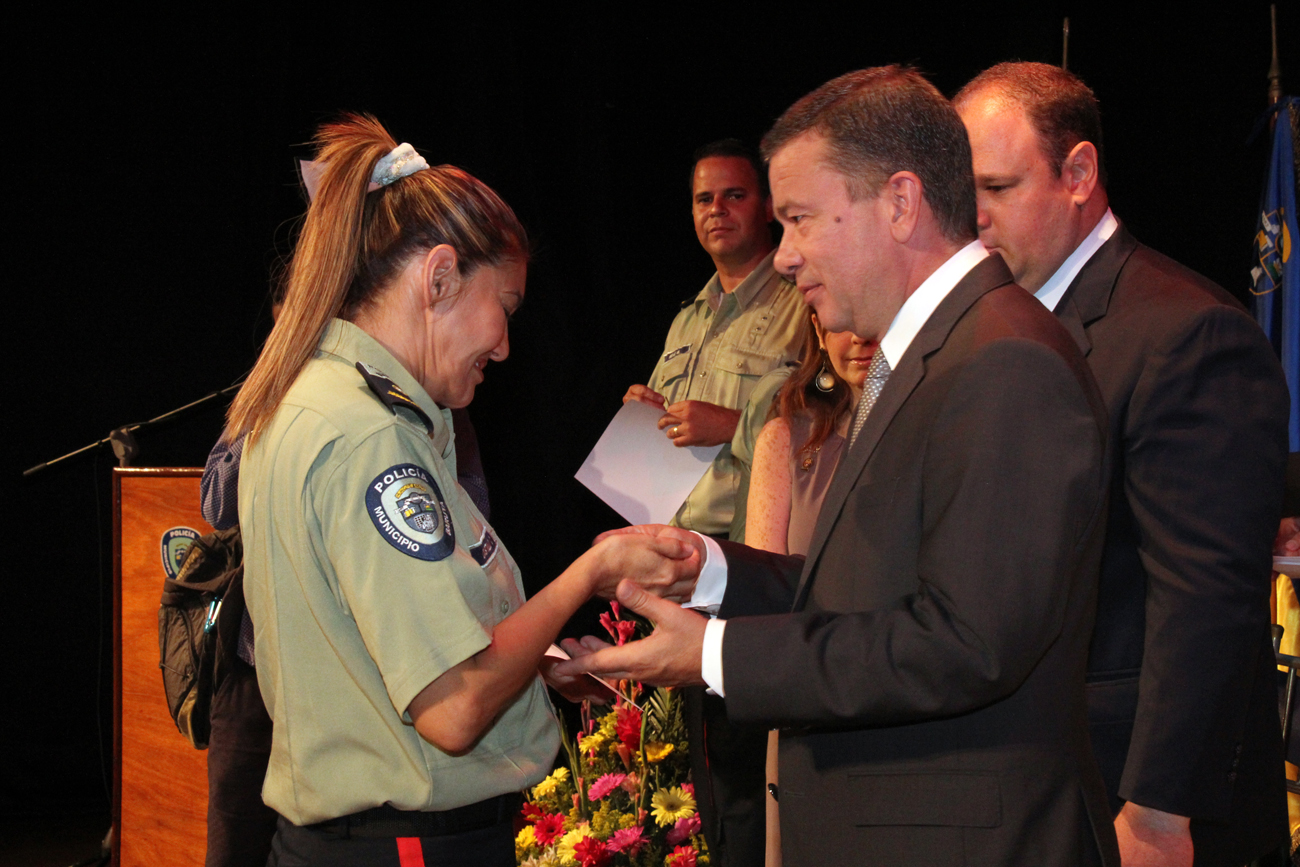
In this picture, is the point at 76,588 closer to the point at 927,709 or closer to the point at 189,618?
the point at 189,618

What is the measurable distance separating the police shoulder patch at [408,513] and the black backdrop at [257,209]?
2.96 meters

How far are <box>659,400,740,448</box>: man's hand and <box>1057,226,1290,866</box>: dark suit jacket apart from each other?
131 centimetres

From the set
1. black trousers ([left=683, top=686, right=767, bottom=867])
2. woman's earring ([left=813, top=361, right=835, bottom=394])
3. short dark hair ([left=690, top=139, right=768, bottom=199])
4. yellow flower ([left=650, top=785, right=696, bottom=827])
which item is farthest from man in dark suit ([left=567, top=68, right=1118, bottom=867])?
short dark hair ([left=690, top=139, right=768, bottom=199])

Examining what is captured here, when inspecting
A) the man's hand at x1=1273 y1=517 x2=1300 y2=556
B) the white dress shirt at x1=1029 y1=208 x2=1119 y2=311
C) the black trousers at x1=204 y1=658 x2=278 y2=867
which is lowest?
the black trousers at x1=204 y1=658 x2=278 y2=867

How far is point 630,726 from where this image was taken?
2551 millimetres

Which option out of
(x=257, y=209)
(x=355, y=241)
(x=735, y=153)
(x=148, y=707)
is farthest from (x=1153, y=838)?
(x=257, y=209)

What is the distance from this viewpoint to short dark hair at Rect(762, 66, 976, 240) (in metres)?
1.28

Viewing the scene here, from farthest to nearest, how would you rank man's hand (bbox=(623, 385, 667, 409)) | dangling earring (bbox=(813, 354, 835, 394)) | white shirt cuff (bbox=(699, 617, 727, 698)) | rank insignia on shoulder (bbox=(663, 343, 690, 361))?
rank insignia on shoulder (bbox=(663, 343, 690, 361)), man's hand (bbox=(623, 385, 667, 409)), dangling earring (bbox=(813, 354, 835, 394)), white shirt cuff (bbox=(699, 617, 727, 698))

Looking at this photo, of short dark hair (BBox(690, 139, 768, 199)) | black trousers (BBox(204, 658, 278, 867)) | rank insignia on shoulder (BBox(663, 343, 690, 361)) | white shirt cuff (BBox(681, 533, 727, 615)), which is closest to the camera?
white shirt cuff (BBox(681, 533, 727, 615))

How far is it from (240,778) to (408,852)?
1007 mm

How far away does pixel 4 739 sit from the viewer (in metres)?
4.23

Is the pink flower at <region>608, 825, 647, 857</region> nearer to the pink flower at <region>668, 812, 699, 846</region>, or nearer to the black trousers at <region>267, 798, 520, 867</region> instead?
the pink flower at <region>668, 812, 699, 846</region>

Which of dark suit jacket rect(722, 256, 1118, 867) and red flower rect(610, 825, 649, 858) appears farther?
red flower rect(610, 825, 649, 858)

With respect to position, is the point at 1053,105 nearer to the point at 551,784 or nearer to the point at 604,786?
the point at 604,786
